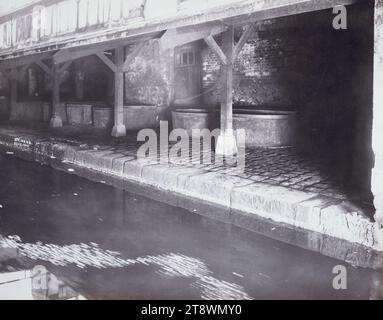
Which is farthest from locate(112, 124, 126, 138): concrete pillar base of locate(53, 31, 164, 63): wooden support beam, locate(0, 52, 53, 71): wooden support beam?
locate(0, 52, 53, 71): wooden support beam

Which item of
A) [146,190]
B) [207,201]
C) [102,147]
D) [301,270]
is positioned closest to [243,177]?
[207,201]

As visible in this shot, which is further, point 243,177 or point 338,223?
point 243,177

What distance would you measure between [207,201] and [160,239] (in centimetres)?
153

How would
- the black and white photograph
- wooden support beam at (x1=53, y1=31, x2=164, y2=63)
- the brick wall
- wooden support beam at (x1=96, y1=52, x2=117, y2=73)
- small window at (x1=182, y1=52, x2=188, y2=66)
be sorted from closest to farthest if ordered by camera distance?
the black and white photograph
the brick wall
wooden support beam at (x1=53, y1=31, x2=164, y2=63)
wooden support beam at (x1=96, y1=52, x2=117, y2=73)
small window at (x1=182, y1=52, x2=188, y2=66)

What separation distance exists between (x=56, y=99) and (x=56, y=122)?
0.83 m

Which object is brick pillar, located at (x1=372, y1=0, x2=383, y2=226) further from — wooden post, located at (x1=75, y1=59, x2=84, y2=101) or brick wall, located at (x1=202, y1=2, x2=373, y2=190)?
wooden post, located at (x1=75, y1=59, x2=84, y2=101)

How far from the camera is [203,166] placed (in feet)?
21.9

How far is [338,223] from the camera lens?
414cm

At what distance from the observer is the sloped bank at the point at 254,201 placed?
3.94 meters

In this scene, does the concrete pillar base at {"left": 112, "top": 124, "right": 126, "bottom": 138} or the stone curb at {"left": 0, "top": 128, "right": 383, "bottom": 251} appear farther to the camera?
the concrete pillar base at {"left": 112, "top": 124, "right": 126, "bottom": 138}

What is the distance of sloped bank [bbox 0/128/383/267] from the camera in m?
3.94

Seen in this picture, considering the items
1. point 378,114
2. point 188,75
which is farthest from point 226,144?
point 188,75

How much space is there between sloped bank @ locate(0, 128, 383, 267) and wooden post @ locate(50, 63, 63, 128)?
5535 millimetres

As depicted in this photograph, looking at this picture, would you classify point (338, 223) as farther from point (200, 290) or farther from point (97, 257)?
point (97, 257)
